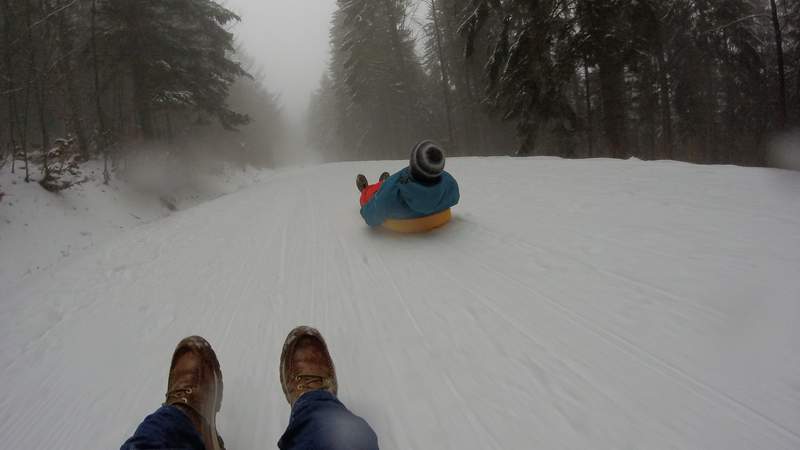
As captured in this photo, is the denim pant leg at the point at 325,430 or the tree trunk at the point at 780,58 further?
the tree trunk at the point at 780,58

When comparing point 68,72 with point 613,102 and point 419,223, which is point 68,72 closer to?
point 419,223

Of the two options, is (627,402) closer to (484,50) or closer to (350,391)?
Result: (350,391)

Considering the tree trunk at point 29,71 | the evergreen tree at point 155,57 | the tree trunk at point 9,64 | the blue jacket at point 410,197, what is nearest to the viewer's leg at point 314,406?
the blue jacket at point 410,197

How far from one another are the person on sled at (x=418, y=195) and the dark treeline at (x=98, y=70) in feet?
30.2

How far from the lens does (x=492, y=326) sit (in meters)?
2.40

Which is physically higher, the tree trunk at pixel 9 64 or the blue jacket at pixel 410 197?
the tree trunk at pixel 9 64

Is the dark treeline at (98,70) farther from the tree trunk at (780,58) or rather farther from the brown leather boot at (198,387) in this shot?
the tree trunk at (780,58)

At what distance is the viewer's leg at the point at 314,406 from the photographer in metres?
1.41

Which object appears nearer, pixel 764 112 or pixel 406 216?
pixel 406 216

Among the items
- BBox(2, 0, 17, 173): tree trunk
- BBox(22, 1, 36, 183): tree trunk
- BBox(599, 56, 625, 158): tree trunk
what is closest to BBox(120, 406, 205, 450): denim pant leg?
BBox(22, 1, 36, 183): tree trunk

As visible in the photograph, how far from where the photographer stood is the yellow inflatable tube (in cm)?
428

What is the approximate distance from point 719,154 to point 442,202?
26.8m

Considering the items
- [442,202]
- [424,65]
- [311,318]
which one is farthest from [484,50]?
[311,318]

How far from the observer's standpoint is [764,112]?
1644 cm
